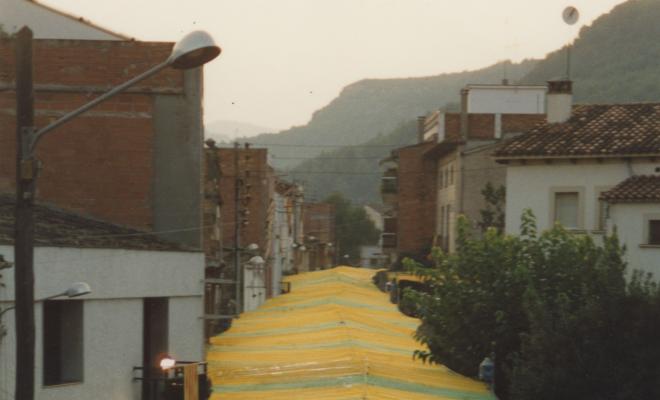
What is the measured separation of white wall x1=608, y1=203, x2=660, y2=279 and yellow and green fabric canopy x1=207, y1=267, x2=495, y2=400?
632cm

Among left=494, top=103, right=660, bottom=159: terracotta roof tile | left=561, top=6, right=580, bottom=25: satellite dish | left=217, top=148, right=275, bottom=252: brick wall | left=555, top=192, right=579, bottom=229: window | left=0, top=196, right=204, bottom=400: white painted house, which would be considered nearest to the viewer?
left=0, top=196, right=204, bottom=400: white painted house

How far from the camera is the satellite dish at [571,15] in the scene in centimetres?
4566

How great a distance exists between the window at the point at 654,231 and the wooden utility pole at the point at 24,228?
79.9 feet

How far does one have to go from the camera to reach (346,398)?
23.5 meters

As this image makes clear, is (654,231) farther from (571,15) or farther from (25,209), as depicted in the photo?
(25,209)

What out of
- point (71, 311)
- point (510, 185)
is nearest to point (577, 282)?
point (510, 185)

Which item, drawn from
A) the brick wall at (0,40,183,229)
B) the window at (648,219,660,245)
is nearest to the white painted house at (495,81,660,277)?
the window at (648,219,660,245)

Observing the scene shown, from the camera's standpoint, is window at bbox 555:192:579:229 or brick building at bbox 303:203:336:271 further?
brick building at bbox 303:203:336:271

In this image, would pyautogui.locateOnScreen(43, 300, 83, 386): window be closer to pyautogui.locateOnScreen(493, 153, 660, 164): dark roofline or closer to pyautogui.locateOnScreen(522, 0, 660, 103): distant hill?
pyautogui.locateOnScreen(493, 153, 660, 164): dark roofline

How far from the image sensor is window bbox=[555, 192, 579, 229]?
128 ft

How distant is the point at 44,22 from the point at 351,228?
114790 millimetres

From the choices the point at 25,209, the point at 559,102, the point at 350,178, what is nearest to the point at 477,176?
the point at 559,102

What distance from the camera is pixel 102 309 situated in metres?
20.8

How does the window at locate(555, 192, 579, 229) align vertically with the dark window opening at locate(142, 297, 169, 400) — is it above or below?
above
